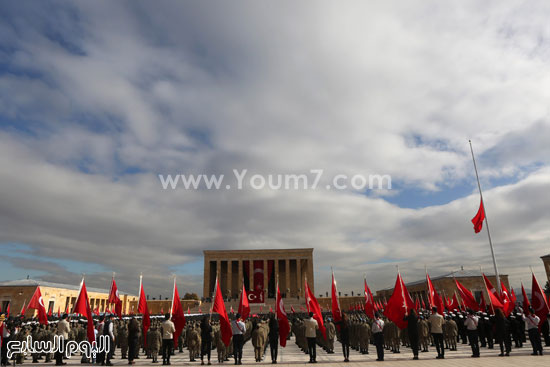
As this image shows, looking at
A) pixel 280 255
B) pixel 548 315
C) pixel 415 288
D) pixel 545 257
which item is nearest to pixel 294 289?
pixel 280 255

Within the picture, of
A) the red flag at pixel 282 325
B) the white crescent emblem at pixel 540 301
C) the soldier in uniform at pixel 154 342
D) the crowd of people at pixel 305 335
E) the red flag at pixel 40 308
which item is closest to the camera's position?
the crowd of people at pixel 305 335

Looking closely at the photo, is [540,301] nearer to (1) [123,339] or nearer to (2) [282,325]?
(2) [282,325]

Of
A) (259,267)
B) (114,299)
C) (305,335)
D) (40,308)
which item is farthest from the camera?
(259,267)

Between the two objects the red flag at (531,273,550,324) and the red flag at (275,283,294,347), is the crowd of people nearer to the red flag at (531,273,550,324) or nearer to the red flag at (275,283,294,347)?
the red flag at (275,283,294,347)

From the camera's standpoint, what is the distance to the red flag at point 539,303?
13602mm

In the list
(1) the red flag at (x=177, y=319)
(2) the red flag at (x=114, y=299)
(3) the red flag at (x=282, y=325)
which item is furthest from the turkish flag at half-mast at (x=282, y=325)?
(2) the red flag at (x=114, y=299)

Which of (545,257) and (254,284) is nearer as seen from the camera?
(545,257)

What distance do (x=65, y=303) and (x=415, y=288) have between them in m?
56.6

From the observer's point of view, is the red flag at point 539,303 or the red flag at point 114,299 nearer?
the red flag at point 539,303

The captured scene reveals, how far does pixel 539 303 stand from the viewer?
13.8m

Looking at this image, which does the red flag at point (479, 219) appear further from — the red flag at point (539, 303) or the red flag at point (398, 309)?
the red flag at point (398, 309)

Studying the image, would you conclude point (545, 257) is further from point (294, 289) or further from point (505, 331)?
point (505, 331)

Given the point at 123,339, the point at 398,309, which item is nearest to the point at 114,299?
the point at 123,339

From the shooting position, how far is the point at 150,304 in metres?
57.2
